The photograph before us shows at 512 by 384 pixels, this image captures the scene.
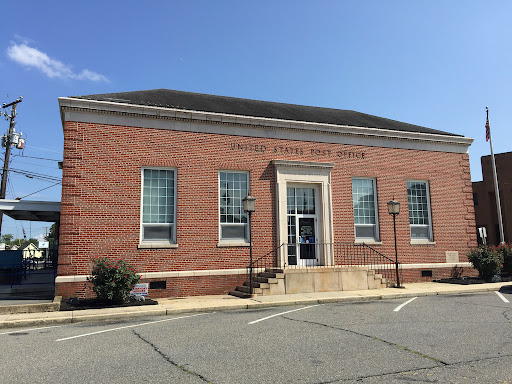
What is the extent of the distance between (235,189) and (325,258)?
464cm

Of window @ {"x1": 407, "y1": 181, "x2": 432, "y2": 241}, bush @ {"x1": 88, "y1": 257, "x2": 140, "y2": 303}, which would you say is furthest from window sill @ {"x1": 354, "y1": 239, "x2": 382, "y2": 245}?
bush @ {"x1": 88, "y1": 257, "x2": 140, "y2": 303}

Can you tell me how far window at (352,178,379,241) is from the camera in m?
18.1

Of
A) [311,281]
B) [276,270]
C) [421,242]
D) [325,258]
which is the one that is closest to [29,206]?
[276,270]

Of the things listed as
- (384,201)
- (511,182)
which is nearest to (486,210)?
(511,182)

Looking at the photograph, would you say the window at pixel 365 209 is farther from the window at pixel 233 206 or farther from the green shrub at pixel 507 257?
the green shrub at pixel 507 257

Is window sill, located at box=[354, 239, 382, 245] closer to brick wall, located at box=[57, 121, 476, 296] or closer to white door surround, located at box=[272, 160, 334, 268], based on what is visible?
brick wall, located at box=[57, 121, 476, 296]

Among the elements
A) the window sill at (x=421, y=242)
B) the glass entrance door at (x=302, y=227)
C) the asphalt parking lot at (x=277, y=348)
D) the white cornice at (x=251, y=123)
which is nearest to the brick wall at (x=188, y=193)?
the window sill at (x=421, y=242)

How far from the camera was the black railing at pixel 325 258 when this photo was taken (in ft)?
53.6

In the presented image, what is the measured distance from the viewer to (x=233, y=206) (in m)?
16.2

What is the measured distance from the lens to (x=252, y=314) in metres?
10.9

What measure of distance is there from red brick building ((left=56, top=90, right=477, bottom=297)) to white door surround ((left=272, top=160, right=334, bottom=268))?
0.15 ft

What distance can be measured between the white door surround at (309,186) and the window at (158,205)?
413cm

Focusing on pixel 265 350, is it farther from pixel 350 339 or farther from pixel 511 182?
pixel 511 182

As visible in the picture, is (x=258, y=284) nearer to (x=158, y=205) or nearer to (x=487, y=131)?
(x=158, y=205)
